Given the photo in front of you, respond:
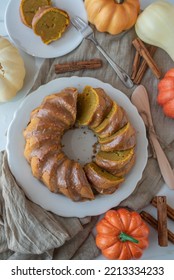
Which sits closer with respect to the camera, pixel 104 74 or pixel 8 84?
pixel 8 84

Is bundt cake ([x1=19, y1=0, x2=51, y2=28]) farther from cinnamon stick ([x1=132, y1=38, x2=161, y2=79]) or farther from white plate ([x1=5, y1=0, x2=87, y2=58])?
cinnamon stick ([x1=132, y1=38, x2=161, y2=79])

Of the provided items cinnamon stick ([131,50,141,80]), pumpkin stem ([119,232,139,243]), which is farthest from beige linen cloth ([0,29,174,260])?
pumpkin stem ([119,232,139,243])

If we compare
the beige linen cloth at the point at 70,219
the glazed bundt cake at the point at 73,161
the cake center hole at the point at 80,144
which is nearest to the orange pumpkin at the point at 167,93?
the beige linen cloth at the point at 70,219

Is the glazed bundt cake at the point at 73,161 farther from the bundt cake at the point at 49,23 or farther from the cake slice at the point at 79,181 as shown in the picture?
the bundt cake at the point at 49,23
